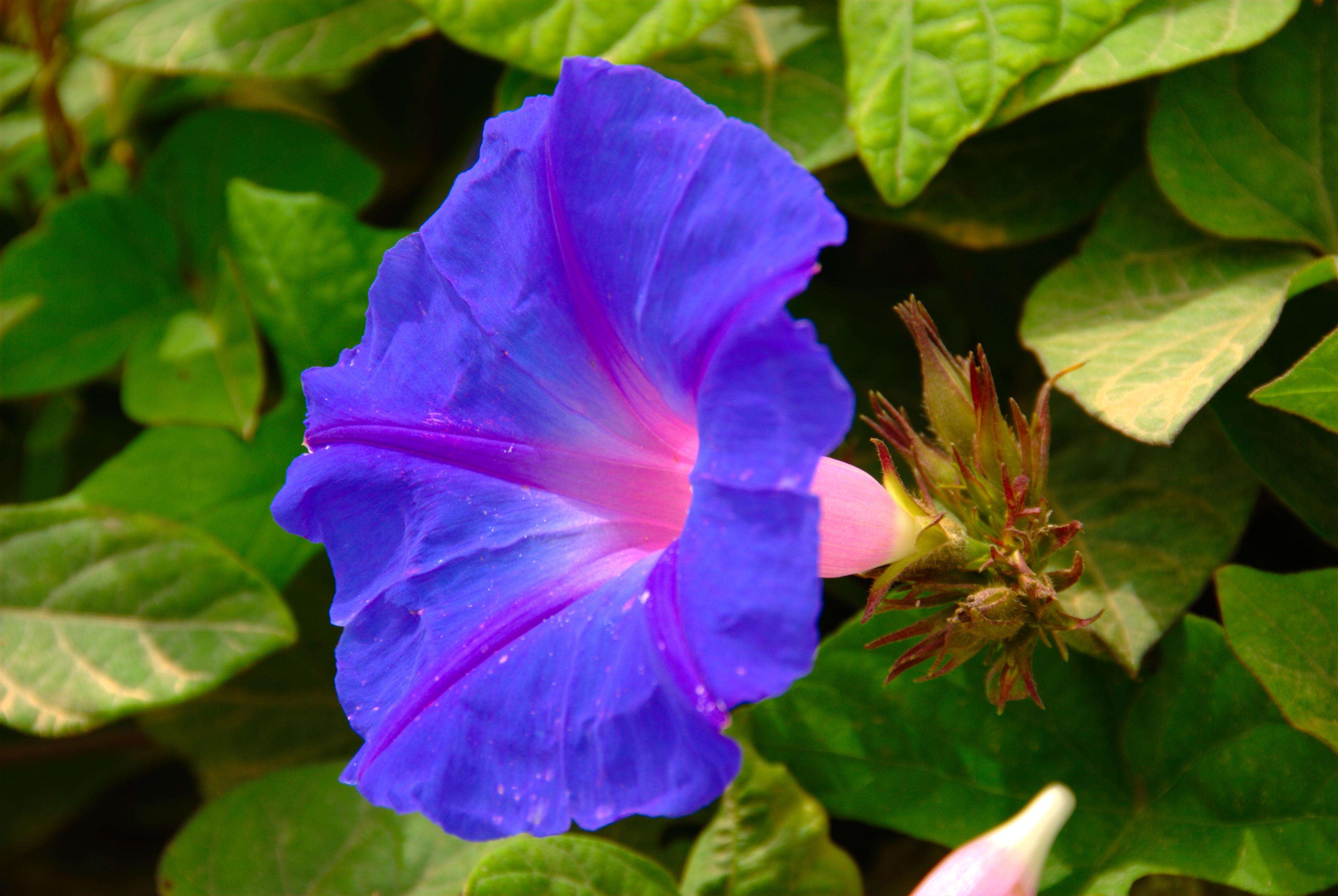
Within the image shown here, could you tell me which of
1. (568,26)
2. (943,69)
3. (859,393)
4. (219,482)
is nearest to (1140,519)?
(859,393)

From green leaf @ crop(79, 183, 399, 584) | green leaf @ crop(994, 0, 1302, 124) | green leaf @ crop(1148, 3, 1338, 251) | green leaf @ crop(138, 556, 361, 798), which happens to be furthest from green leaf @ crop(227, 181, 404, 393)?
green leaf @ crop(1148, 3, 1338, 251)

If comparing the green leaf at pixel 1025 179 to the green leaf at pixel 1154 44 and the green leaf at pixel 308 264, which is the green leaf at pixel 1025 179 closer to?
the green leaf at pixel 1154 44

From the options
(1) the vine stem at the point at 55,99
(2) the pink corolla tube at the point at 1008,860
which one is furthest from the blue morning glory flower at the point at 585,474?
(1) the vine stem at the point at 55,99

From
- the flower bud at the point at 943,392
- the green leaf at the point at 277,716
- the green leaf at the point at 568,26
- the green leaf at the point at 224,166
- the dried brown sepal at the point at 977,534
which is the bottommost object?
the green leaf at the point at 277,716

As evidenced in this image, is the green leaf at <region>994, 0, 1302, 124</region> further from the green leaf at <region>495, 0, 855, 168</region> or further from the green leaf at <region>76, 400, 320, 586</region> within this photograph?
the green leaf at <region>76, 400, 320, 586</region>

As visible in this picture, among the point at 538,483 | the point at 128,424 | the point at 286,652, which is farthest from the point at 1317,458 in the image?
the point at 128,424

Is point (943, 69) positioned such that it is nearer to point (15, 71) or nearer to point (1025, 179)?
point (1025, 179)
